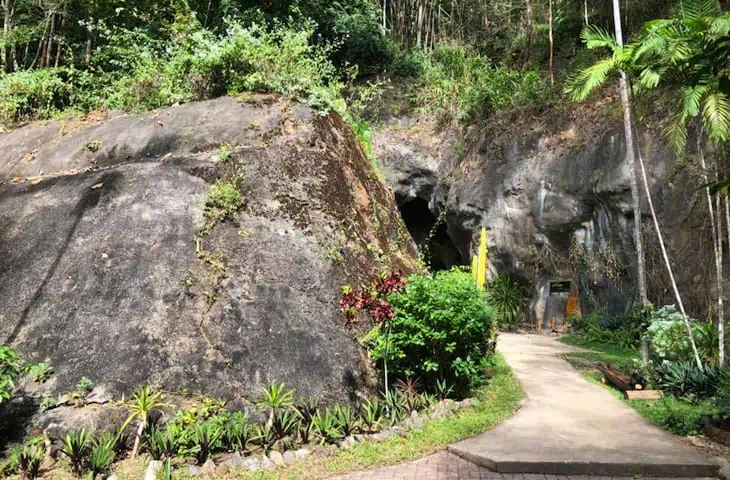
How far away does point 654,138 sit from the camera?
12.9 meters

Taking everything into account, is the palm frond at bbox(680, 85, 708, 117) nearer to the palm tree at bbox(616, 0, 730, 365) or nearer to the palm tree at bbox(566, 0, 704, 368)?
the palm tree at bbox(616, 0, 730, 365)

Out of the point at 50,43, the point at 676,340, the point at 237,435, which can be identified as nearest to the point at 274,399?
the point at 237,435

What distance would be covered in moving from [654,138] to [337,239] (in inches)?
369

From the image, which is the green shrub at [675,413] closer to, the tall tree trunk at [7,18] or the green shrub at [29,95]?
the green shrub at [29,95]

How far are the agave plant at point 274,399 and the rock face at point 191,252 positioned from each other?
0.45 ft

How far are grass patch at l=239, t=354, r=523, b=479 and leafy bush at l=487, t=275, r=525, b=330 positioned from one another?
30.5 ft

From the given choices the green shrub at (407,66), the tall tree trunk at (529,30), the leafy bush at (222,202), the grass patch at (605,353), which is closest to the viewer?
the leafy bush at (222,202)

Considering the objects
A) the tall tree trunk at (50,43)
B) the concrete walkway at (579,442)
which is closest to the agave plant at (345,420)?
the concrete walkway at (579,442)

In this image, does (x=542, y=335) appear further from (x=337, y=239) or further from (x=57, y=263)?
(x=57, y=263)

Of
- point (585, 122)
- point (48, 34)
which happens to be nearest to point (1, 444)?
point (48, 34)

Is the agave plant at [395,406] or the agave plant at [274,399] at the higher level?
the agave plant at [274,399]

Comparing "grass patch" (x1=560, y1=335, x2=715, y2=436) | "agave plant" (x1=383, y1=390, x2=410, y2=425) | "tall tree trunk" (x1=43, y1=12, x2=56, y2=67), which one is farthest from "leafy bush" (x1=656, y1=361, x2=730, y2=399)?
"tall tree trunk" (x1=43, y1=12, x2=56, y2=67)

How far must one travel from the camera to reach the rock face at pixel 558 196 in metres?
12.2

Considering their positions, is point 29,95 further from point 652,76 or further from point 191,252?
point 652,76
